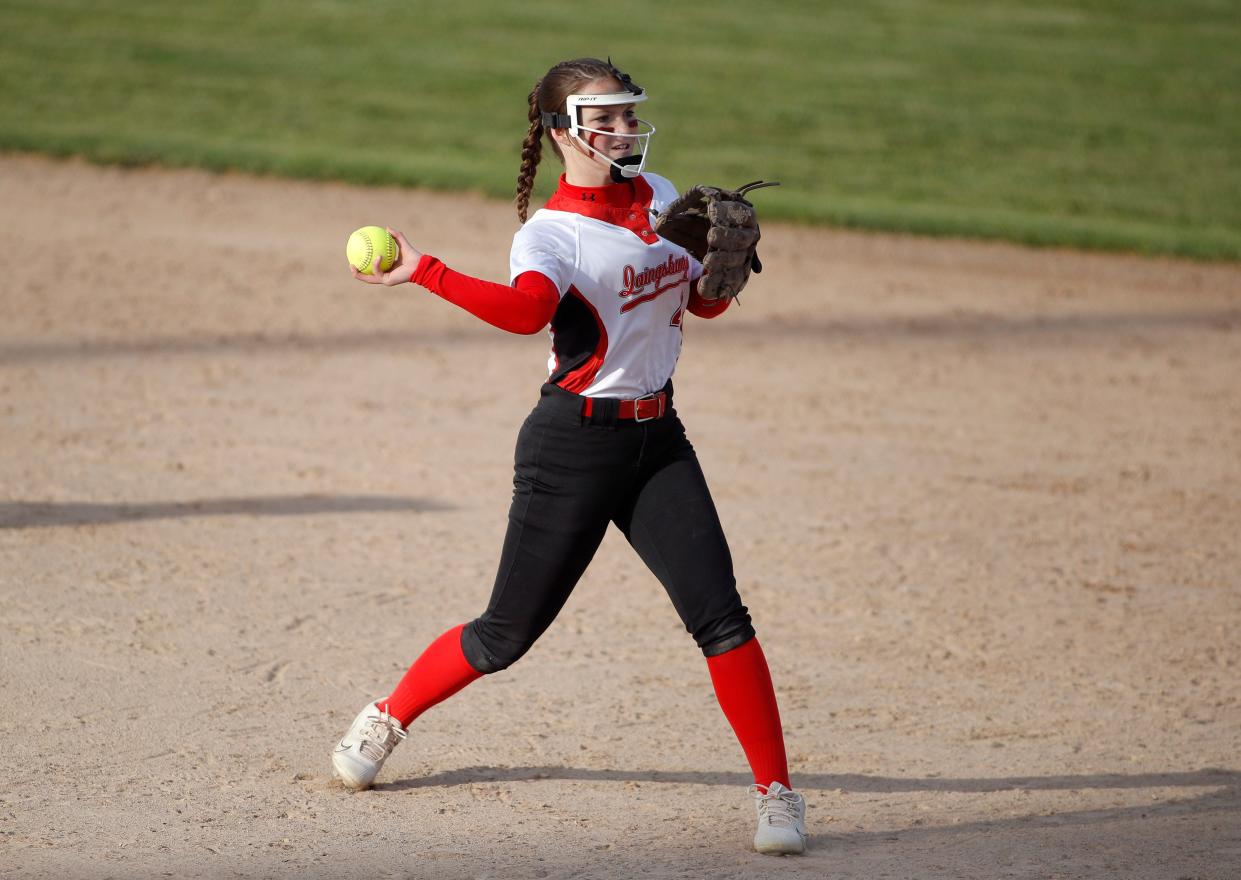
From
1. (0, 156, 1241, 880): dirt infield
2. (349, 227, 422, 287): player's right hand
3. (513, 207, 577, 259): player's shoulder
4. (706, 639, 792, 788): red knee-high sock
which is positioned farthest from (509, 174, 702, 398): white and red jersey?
(0, 156, 1241, 880): dirt infield

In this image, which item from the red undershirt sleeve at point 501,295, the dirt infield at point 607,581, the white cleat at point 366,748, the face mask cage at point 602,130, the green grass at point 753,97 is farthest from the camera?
the green grass at point 753,97

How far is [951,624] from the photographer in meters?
5.57

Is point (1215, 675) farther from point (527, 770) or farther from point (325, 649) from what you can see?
point (325, 649)

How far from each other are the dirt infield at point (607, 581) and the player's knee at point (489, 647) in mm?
393

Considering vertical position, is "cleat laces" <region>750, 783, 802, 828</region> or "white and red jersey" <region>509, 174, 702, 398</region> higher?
"white and red jersey" <region>509, 174, 702, 398</region>

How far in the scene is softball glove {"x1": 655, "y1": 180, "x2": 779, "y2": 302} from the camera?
3.74m

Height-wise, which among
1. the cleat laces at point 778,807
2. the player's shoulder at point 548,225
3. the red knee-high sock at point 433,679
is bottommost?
the cleat laces at point 778,807

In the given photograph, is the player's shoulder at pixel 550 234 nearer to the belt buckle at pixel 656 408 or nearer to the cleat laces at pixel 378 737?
the belt buckle at pixel 656 408

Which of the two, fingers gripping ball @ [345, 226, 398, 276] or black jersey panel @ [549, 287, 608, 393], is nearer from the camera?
fingers gripping ball @ [345, 226, 398, 276]

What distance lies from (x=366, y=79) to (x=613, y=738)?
42.6 feet

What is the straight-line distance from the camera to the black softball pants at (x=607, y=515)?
12.2 feet

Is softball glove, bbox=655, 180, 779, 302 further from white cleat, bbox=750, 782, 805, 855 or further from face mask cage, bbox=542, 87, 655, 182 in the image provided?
white cleat, bbox=750, 782, 805, 855

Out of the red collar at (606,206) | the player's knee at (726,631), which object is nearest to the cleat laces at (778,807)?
the player's knee at (726,631)

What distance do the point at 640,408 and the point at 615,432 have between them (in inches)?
3.3
